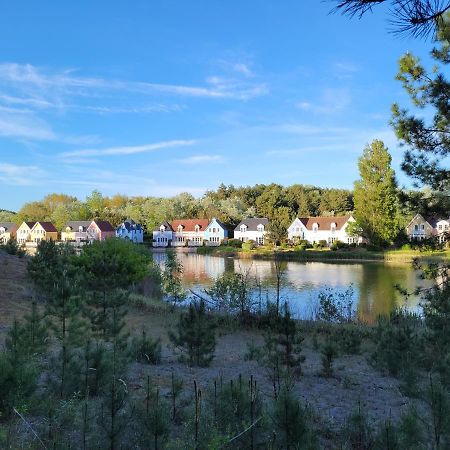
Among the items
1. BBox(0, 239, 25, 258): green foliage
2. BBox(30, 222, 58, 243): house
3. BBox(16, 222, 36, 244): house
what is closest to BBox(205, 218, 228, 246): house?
BBox(30, 222, 58, 243): house

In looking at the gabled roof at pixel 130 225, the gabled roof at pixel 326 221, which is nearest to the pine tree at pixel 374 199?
the gabled roof at pixel 326 221

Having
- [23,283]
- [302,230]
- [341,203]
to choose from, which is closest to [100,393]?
[23,283]

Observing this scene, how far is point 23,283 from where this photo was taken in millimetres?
16188

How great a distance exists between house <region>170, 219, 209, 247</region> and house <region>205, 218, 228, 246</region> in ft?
2.46

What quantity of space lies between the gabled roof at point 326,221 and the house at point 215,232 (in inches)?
520

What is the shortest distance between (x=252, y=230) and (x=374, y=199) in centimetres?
2577

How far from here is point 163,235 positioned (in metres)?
79.1

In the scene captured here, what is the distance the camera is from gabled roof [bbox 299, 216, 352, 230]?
69.8 metres

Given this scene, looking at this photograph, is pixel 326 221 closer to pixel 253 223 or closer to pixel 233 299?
pixel 253 223

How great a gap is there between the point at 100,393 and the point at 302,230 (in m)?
69.9

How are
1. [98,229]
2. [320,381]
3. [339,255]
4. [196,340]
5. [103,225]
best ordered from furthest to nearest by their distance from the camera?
[103,225], [98,229], [339,255], [196,340], [320,381]

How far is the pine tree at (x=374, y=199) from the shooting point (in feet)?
169

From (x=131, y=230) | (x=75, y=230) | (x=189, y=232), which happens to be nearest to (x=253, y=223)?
(x=189, y=232)

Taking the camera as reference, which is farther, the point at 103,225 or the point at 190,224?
the point at 103,225
